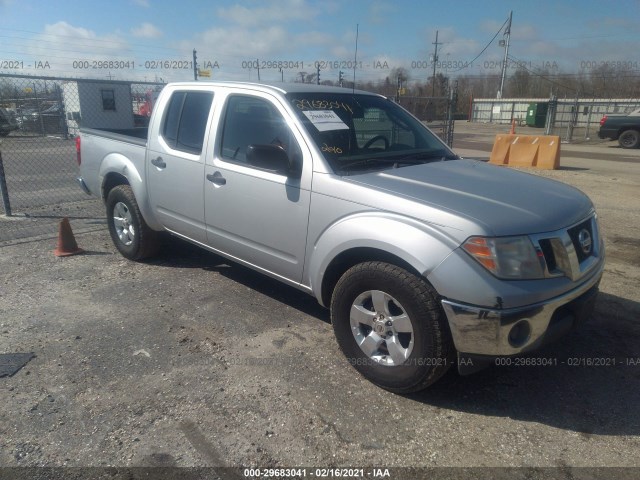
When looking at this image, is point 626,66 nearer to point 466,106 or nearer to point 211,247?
point 466,106

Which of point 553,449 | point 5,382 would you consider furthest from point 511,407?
point 5,382

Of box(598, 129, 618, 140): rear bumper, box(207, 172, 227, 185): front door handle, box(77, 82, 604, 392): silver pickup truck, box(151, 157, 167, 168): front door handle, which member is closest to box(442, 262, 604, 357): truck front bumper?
box(77, 82, 604, 392): silver pickup truck

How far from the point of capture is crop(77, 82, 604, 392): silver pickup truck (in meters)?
2.70

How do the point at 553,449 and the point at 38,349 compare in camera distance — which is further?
the point at 38,349

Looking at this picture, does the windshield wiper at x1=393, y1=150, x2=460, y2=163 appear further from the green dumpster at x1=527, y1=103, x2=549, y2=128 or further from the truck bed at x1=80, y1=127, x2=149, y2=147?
the green dumpster at x1=527, y1=103, x2=549, y2=128

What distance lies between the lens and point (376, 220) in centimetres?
302

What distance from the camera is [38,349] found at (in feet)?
12.0

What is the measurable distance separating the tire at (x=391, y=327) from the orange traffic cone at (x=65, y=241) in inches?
156

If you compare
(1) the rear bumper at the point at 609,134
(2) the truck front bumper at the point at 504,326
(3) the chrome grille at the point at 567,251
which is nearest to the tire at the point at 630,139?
(1) the rear bumper at the point at 609,134

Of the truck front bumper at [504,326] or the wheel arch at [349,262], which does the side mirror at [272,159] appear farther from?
the truck front bumper at [504,326]

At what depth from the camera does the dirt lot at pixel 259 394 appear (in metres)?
2.64

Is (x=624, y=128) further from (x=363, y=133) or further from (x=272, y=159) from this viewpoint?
(x=272, y=159)

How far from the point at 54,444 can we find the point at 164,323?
1494 mm

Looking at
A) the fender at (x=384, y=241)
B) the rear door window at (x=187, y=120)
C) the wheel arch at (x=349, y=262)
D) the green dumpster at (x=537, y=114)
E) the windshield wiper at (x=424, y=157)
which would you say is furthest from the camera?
the green dumpster at (x=537, y=114)
